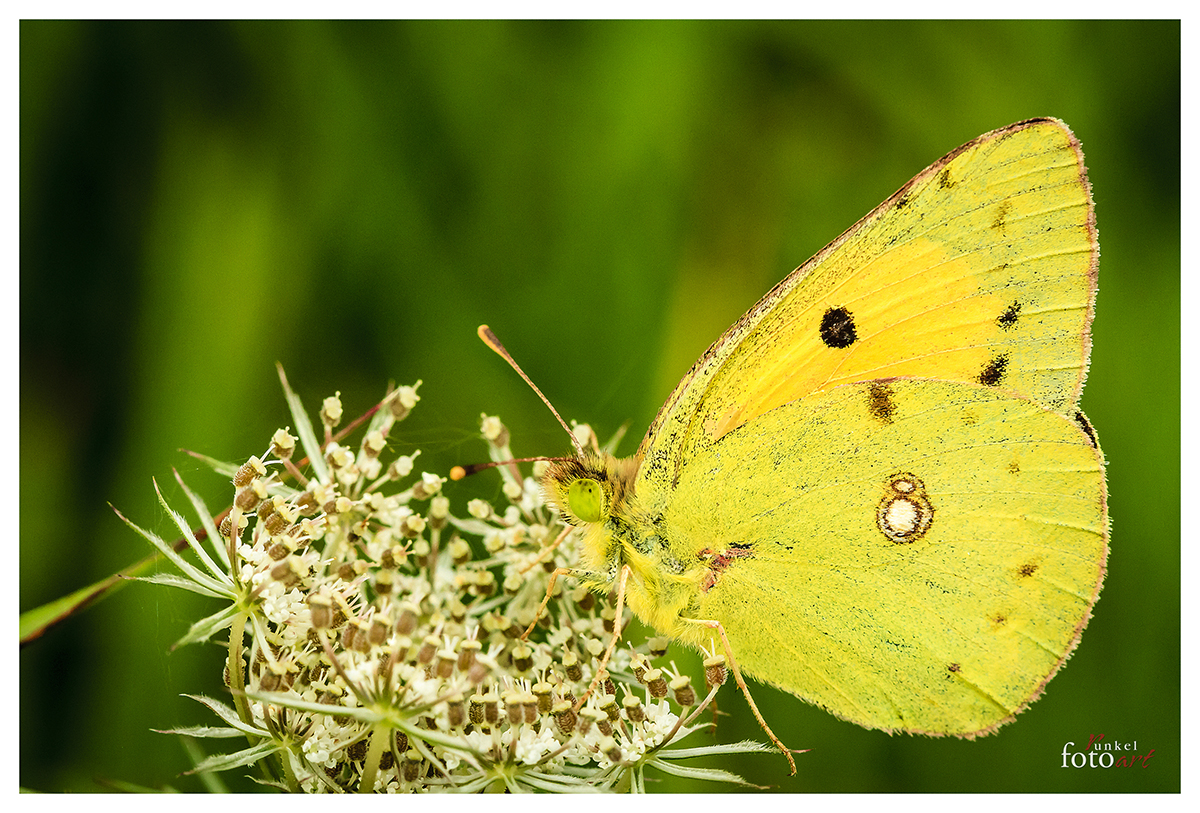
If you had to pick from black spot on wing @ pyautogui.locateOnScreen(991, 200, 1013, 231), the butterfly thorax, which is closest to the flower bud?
the butterfly thorax

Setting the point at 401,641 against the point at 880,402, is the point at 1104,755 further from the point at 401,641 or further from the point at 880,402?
the point at 401,641

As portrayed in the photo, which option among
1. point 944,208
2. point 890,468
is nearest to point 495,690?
point 890,468

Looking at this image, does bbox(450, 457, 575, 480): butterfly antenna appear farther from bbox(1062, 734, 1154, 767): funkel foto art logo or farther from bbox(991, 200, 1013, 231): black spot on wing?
bbox(1062, 734, 1154, 767): funkel foto art logo

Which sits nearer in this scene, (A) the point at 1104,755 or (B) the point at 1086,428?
(B) the point at 1086,428

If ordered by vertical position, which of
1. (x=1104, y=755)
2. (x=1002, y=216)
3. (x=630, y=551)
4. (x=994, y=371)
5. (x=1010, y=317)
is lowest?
(x=1104, y=755)

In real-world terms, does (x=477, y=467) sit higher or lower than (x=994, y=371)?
lower

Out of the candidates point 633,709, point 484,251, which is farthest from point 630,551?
point 484,251

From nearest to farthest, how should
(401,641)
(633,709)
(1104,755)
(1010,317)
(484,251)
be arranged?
(401,641) → (633,709) → (1010,317) → (1104,755) → (484,251)

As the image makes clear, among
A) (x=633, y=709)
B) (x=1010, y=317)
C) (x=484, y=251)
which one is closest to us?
(x=633, y=709)
